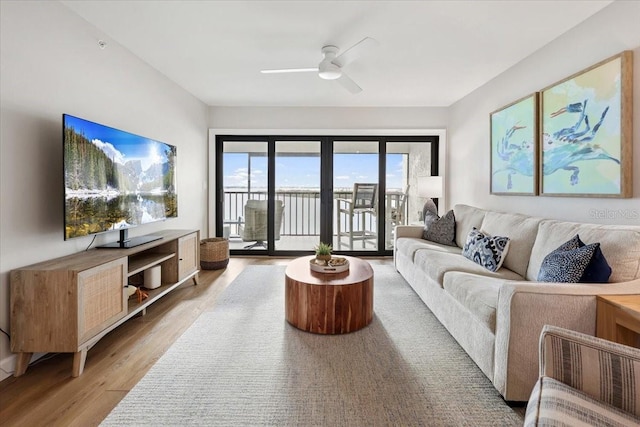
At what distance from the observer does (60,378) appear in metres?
1.83

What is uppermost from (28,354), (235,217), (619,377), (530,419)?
(235,217)

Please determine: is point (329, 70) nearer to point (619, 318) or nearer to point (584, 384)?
point (619, 318)

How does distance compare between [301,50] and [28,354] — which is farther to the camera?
[301,50]

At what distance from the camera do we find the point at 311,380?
1778mm

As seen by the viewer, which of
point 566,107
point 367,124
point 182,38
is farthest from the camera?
point 367,124

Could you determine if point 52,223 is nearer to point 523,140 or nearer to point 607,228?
point 607,228

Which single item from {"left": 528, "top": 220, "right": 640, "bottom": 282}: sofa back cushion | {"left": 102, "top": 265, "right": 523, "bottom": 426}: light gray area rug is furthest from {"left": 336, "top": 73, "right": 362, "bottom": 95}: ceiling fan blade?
{"left": 102, "top": 265, "right": 523, "bottom": 426}: light gray area rug

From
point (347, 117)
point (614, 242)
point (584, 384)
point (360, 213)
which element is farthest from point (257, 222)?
point (584, 384)

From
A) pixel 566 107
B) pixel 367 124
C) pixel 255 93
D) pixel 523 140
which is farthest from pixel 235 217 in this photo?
pixel 566 107

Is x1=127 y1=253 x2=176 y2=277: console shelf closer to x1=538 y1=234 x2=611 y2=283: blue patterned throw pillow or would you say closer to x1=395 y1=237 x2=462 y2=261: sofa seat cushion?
x1=395 y1=237 x2=462 y2=261: sofa seat cushion

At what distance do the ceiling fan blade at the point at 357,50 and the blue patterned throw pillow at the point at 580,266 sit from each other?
1970 millimetres

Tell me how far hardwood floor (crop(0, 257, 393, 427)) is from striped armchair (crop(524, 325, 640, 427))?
1.93m

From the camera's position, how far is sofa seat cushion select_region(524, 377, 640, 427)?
0.82 metres

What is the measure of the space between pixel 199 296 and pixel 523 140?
12.3 feet
